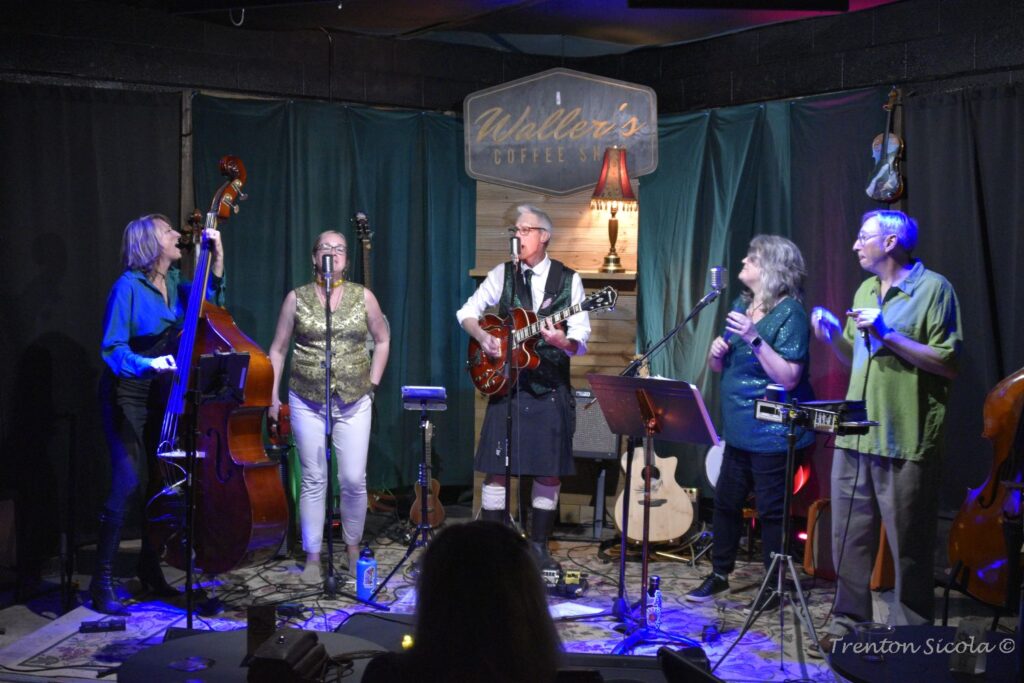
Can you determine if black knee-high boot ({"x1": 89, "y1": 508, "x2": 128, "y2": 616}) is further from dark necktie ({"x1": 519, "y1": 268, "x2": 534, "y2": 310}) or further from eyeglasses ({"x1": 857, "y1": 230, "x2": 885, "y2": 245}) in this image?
eyeglasses ({"x1": 857, "y1": 230, "x2": 885, "y2": 245})

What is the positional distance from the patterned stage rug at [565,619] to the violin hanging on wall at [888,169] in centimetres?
226

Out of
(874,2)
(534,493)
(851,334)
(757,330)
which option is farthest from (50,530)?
(874,2)

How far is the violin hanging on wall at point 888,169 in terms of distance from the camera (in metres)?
5.81

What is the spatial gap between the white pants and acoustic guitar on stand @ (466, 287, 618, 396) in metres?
0.65

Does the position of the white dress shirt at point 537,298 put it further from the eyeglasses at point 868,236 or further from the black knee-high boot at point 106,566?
the black knee-high boot at point 106,566

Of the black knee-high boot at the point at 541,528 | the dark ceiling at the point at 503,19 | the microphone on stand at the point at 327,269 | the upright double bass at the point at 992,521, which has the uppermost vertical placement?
the dark ceiling at the point at 503,19

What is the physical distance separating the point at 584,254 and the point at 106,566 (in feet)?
11.9

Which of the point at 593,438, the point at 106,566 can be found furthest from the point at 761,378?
the point at 106,566

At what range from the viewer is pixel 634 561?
21.2 feet

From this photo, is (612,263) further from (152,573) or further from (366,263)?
(152,573)

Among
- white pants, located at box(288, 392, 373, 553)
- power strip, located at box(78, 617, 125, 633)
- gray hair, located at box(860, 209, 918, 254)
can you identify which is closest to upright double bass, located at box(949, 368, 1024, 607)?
gray hair, located at box(860, 209, 918, 254)

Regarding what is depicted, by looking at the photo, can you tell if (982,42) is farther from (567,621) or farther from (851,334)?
(567,621)

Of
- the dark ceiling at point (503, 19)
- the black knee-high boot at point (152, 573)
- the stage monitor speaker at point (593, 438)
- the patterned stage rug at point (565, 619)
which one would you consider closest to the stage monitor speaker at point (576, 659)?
the patterned stage rug at point (565, 619)

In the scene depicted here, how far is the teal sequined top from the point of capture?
5.19 m
